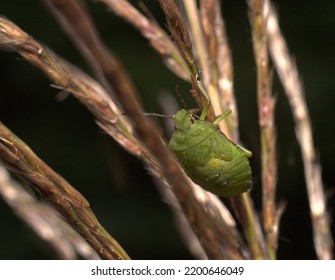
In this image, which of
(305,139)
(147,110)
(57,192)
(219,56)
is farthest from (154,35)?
(147,110)

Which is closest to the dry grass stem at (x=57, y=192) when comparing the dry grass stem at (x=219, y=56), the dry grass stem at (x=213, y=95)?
the dry grass stem at (x=213, y=95)

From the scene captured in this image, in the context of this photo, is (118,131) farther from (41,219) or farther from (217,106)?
(41,219)

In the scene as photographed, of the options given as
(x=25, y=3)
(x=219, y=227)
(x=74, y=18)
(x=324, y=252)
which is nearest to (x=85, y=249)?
(x=219, y=227)

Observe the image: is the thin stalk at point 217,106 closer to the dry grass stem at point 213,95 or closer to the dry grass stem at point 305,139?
the dry grass stem at point 213,95

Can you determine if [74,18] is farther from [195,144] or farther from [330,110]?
[330,110]

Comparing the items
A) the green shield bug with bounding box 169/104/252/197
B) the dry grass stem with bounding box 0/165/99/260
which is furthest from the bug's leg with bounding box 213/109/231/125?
the dry grass stem with bounding box 0/165/99/260
